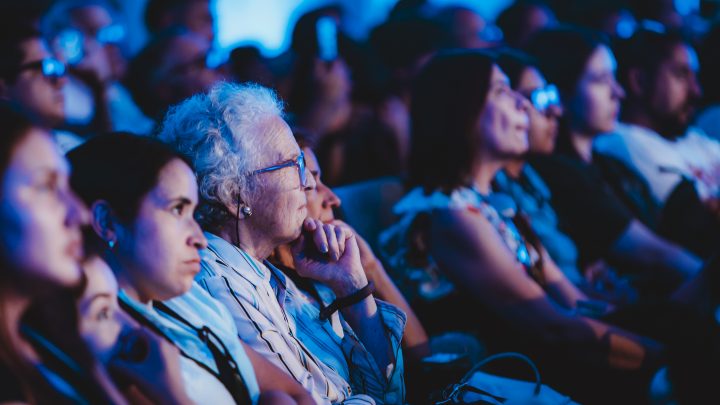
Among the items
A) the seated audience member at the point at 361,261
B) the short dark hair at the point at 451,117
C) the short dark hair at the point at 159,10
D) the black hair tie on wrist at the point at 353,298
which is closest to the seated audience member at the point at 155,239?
the black hair tie on wrist at the point at 353,298

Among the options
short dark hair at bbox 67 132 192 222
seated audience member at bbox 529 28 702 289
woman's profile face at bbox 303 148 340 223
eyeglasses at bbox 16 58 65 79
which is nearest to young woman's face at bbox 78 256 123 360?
short dark hair at bbox 67 132 192 222

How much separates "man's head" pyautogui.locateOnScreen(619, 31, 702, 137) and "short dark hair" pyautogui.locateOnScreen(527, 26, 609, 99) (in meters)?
0.48

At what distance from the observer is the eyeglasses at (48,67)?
260cm

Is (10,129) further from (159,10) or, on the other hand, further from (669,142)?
(159,10)

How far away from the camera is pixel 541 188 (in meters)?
3.25

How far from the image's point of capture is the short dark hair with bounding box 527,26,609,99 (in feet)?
11.5

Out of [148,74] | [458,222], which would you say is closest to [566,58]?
[458,222]

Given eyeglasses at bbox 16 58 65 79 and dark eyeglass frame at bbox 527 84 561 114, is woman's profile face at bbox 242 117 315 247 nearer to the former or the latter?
eyeglasses at bbox 16 58 65 79

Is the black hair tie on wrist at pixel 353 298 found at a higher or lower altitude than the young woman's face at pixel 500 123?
lower

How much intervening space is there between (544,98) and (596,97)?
512 mm

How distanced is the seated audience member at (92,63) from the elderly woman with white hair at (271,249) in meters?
1.75

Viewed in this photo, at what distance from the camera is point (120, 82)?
4453 mm

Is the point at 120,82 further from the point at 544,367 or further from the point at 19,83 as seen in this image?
the point at 544,367

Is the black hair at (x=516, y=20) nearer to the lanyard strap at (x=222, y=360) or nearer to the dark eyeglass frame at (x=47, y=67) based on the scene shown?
the dark eyeglass frame at (x=47, y=67)
